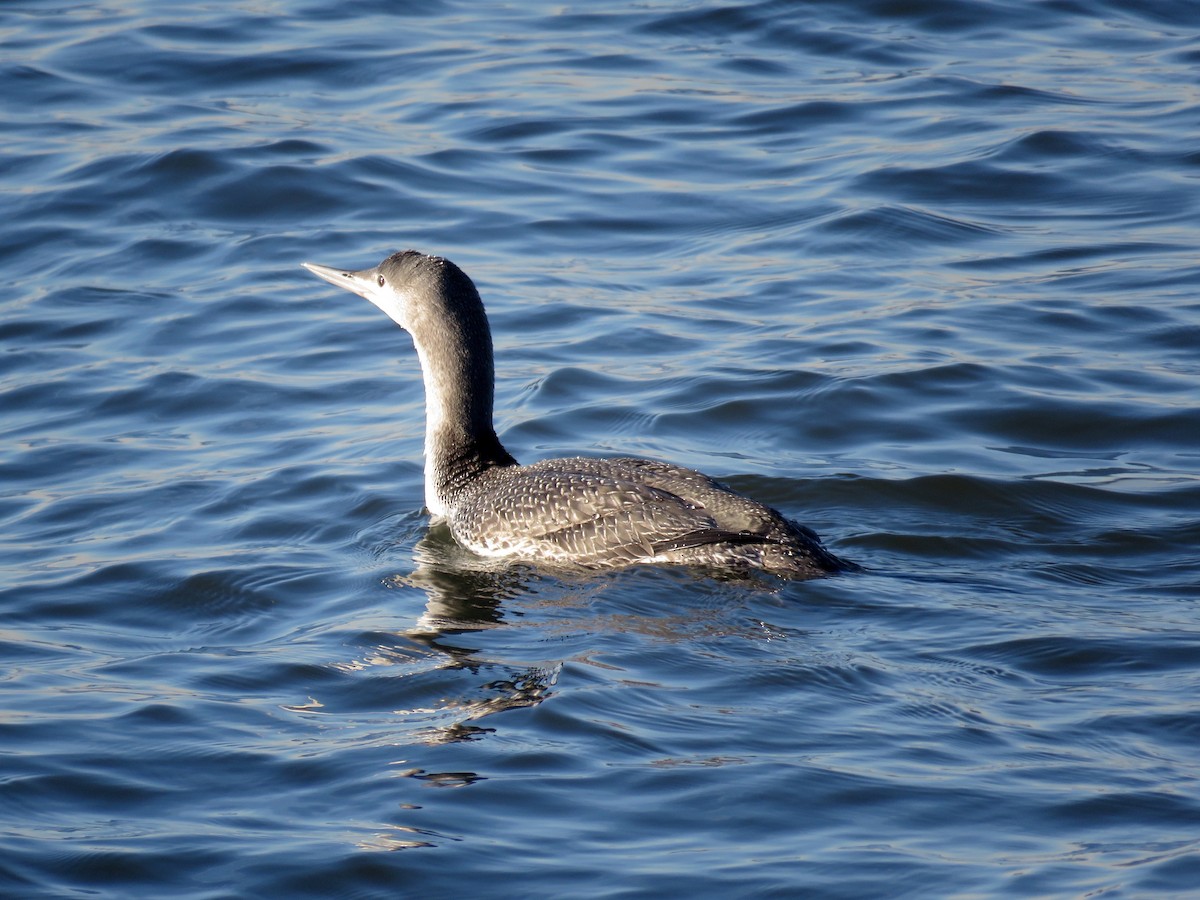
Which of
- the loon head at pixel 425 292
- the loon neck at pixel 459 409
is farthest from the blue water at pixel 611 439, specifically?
the loon head at pixel 425 292

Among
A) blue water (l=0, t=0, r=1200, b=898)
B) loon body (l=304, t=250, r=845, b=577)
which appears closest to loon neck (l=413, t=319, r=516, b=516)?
loon body (l=304, t=250, r=845, b=577)

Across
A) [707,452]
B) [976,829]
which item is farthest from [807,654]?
[707,452]

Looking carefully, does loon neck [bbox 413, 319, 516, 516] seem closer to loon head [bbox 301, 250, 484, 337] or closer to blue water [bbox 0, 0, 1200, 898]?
loon head [bbox 301, 250, 484, 337]

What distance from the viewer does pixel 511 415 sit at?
898 centimetres

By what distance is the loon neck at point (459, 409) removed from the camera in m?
7.73

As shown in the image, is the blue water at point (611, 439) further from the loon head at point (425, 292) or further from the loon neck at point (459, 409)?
the loon head at point (425, 292)

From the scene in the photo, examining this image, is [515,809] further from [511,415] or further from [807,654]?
[511,415]

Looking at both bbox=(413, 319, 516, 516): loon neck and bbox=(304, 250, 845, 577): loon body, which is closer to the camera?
bbox=(304, 250, 845, 577): loon body

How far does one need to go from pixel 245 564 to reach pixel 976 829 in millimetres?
3650

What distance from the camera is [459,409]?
7812 mm

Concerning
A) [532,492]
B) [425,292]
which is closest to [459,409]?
[425,292]

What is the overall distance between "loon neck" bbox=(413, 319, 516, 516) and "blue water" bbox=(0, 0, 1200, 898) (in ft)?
1.11

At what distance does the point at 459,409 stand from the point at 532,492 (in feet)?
3.29

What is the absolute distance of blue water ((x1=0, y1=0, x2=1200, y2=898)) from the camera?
15.8 feet
